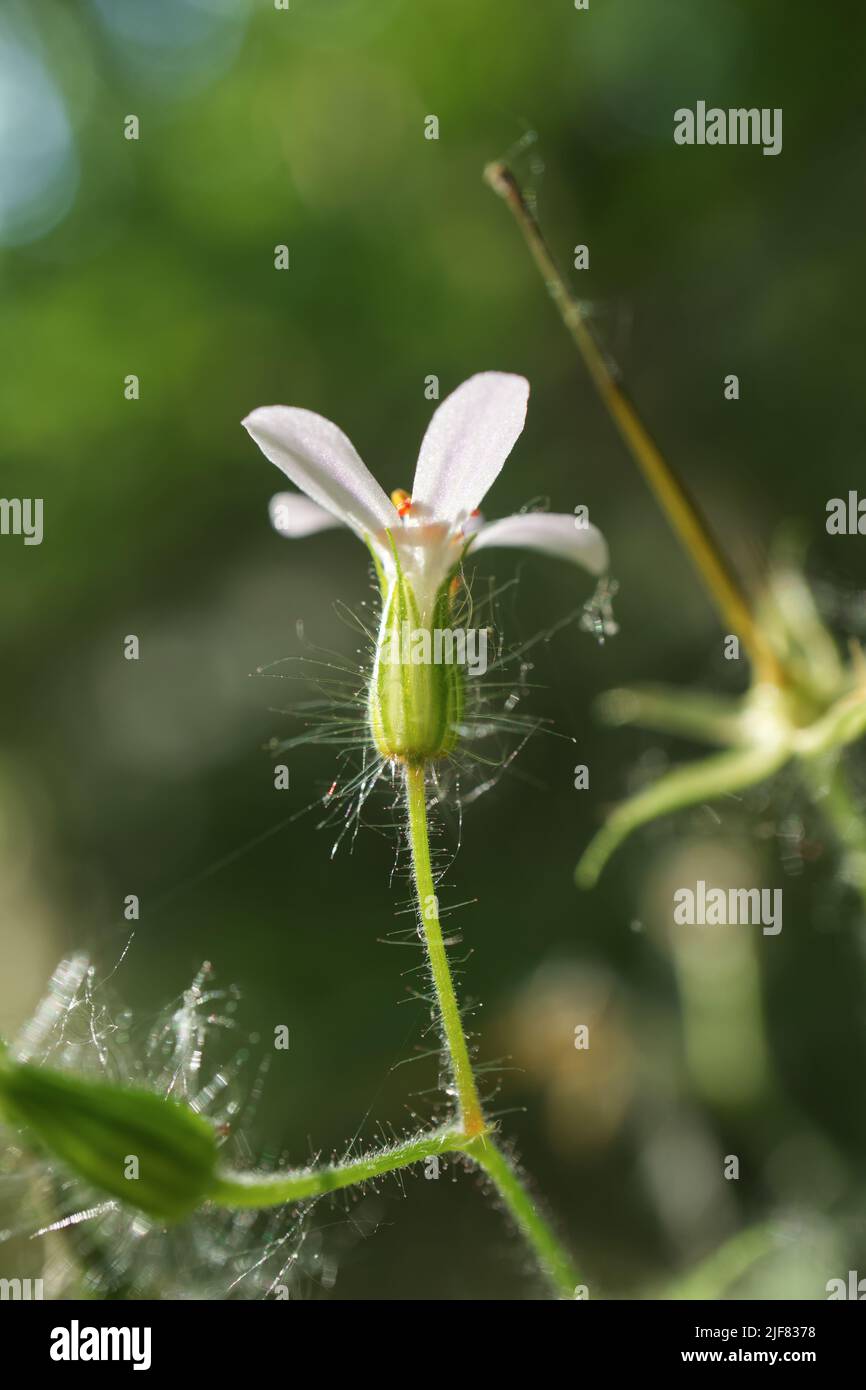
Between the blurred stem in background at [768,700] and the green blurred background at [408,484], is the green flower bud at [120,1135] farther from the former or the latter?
the green blurred background at [408,484]

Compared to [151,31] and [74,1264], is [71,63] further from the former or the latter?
[74,1264]

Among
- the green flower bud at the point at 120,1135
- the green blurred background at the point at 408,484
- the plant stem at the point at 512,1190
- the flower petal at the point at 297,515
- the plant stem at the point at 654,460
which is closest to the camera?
the green flower bud at the point at 120,1135

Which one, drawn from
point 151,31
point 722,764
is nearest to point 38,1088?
point 722,764

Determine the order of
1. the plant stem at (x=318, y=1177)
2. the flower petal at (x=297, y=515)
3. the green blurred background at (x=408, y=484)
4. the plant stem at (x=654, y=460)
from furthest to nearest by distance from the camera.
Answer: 1. the green blurred background at (x=408, y=484)
2. the flower petal at (x=297, y=515)
3. the plant stem at (x=654, y=460)
4. the plant stem at (x=318, y=1177)

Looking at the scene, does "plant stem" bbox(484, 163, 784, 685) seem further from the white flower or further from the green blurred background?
the green blurred background

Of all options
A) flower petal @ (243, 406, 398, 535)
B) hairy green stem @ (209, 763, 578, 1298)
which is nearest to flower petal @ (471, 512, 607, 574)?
flower petal @ (243, 406, 398, 535)

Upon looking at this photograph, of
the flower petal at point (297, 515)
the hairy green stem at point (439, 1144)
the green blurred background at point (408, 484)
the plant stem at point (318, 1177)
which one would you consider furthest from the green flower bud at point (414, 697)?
the green blurred background at point (408, 484)

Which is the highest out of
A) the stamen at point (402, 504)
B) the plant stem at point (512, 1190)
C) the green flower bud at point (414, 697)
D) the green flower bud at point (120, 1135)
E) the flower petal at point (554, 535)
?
the stamen at point (402, 504)

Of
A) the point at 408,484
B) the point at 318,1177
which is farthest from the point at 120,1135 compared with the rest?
the point at 408,484
